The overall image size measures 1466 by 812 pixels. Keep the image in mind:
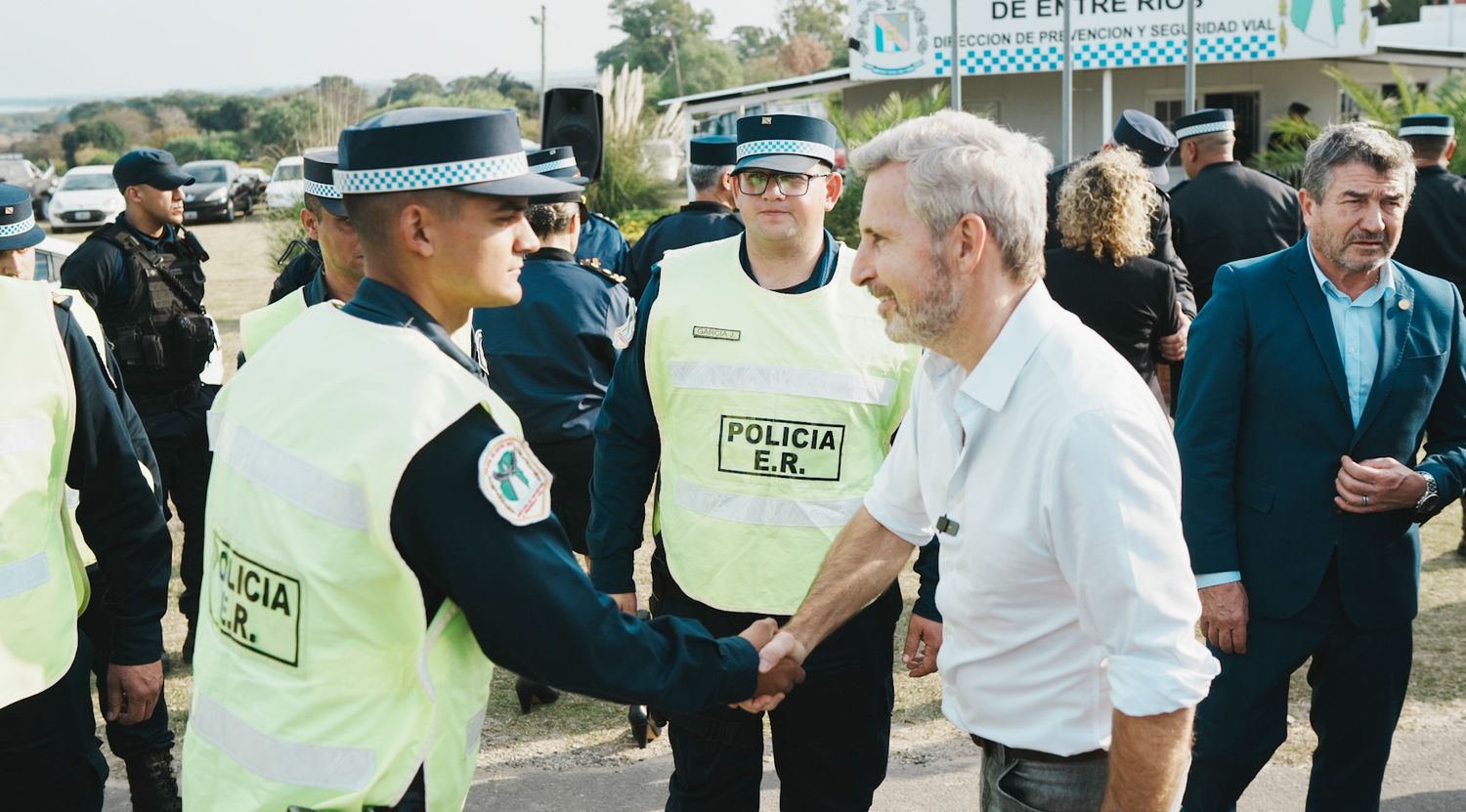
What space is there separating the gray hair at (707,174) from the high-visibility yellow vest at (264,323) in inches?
123

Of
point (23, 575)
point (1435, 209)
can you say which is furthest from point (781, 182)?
point (1435, 209)

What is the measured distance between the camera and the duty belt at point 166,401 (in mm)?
5953

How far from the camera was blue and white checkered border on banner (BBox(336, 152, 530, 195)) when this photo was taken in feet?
6.93

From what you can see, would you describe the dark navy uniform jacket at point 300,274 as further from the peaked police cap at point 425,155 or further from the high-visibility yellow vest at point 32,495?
the peaked police cap at point 425,155

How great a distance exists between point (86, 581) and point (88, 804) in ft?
1.71

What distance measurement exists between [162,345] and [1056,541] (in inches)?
197

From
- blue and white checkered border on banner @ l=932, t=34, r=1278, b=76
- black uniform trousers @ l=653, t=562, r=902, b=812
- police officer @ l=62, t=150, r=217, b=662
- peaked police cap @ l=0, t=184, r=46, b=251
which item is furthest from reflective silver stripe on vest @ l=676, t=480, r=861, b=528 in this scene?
blue and white checkered border on banner @ l=932, t=34, r=1278, b=76

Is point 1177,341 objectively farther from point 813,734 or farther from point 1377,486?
point 813,734

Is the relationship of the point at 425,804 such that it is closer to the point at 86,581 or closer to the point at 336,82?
the point at 86,581

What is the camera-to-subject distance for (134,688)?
3291 millimetres

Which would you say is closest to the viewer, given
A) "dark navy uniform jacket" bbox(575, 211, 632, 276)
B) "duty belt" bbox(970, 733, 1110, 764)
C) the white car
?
"duty belt" bbox(970, 733, 1110, 764)

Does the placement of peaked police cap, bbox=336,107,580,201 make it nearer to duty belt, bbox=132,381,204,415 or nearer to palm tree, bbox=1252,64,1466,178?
duty belt, bbox=132,381,204,415

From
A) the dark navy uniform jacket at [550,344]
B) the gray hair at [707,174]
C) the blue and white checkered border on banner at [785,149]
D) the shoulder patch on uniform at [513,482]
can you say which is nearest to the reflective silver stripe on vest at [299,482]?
the shoulder patch on uniform at [513,482]

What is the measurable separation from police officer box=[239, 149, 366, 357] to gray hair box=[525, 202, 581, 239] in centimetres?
115
